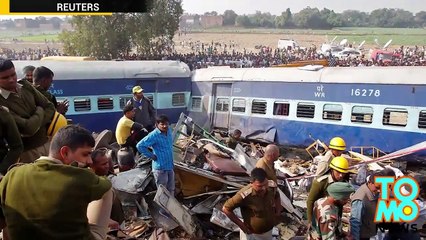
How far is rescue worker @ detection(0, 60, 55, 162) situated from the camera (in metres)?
3.56

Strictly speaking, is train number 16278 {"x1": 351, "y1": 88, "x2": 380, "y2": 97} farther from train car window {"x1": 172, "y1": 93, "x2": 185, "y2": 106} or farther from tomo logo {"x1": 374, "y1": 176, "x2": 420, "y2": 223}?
train car window {"x1": 172, "y1": 93, "x2": 185, "y2": 106}

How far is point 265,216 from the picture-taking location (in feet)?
15.7

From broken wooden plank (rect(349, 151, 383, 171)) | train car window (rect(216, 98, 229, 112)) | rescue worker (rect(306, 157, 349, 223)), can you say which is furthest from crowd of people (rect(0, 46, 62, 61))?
rescue worker (rect(306, 157, 349, 223))

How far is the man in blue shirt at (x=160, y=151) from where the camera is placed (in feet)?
22.3

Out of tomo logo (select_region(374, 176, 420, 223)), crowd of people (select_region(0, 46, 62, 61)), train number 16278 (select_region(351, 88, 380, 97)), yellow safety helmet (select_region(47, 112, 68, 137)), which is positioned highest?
yellow safety helmet (select_region(47, 112, 68, 137))

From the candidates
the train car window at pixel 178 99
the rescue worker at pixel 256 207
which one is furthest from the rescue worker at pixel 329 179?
the train car window at pixel 178 99

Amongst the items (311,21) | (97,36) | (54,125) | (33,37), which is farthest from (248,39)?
(54,125)

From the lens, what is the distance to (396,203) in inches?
200

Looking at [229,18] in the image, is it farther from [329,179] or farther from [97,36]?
[329,179]

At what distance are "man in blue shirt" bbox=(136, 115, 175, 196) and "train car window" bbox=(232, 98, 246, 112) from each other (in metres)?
7.69

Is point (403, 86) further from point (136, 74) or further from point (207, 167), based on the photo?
point (136, 74)

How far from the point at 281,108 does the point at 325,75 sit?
5.68 feet

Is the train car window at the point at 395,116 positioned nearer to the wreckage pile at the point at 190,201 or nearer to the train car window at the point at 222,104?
the wreckage pile at the point at 190,201

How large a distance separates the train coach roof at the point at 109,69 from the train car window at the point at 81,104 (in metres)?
0.71
